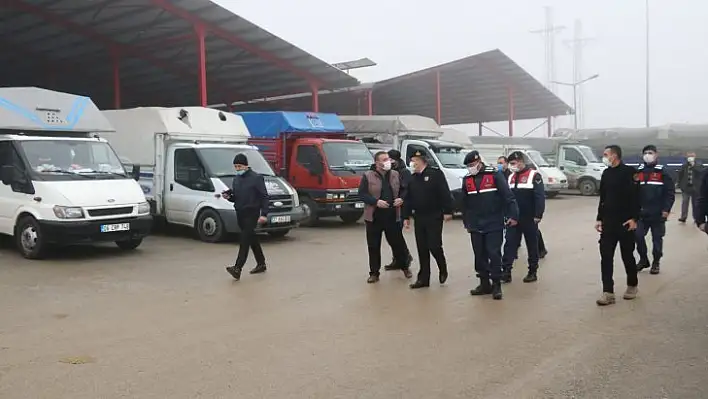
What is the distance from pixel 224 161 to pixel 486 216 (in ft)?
22.3

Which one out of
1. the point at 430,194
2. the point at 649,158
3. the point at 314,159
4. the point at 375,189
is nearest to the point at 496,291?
the point at 430,194

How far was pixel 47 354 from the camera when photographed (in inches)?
220

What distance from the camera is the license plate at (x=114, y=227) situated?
10.4 m

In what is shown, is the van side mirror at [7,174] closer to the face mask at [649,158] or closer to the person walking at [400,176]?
the person walking at [400,176]

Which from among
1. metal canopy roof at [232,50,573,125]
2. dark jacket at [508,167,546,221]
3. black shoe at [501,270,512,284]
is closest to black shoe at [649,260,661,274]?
dark jacket at [508,167,546,221]

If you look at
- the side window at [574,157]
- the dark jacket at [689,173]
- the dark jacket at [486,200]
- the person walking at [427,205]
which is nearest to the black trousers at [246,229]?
the person walking at [427,205]

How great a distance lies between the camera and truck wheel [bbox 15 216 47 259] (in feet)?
33.8

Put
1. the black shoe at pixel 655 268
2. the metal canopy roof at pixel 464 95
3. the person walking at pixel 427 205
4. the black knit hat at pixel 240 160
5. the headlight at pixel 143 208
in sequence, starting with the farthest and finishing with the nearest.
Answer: the metal canopy roof at pixel 464 95 → the headlight at pixel 143 208 → the black shoe at pixel 655 268 → the black knit hat at pixel 240 160 → the person walking at pixel 427 205

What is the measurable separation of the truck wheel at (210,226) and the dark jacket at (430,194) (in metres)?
5.26

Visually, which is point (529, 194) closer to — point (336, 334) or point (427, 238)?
point (427, 238)

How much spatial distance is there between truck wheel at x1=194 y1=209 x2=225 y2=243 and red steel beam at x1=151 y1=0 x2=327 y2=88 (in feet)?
33.3

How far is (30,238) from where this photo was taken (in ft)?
34.3

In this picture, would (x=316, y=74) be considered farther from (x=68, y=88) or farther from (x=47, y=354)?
(x=47, y=354)

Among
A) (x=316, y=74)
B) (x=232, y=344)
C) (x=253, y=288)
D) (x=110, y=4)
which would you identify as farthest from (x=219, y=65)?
(x=232, y=344)
